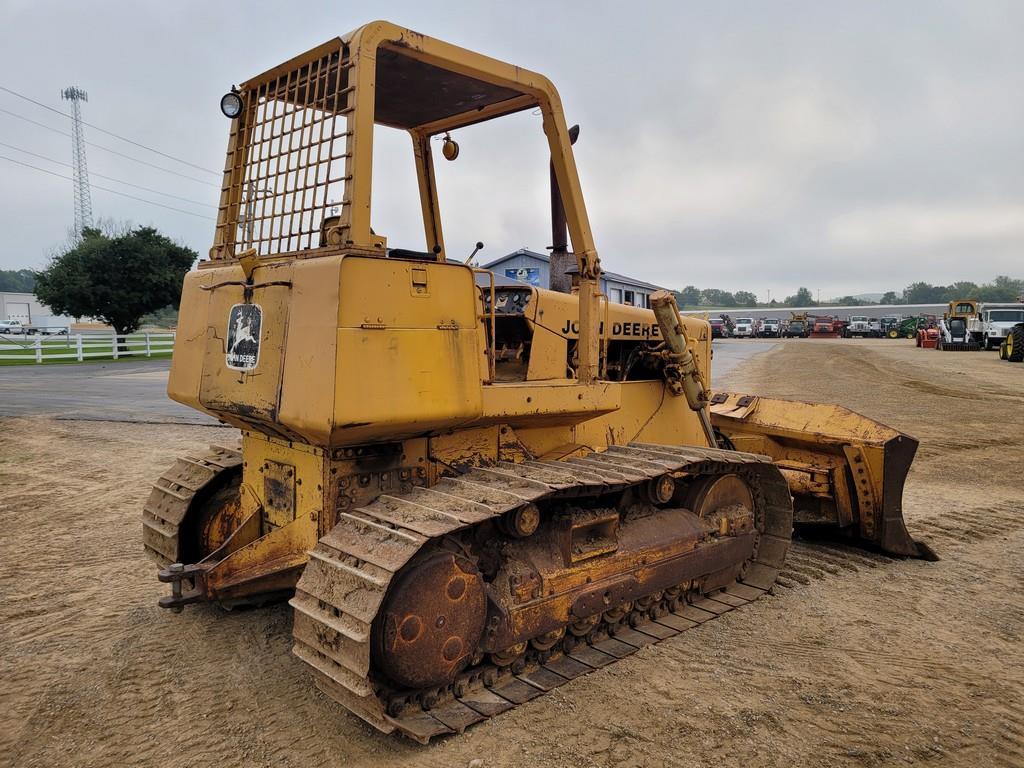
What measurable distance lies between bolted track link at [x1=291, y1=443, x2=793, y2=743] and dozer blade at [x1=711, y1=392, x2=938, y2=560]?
2033 millimetres

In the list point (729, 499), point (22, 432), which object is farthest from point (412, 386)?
point (22, 432)

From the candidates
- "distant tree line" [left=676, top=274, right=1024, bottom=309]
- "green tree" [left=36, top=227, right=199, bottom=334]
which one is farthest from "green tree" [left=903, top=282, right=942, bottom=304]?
"green tree" [left=36, top=227, right=199, bottom=334]

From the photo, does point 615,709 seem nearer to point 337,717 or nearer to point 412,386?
point 337,717

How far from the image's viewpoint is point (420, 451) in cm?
420

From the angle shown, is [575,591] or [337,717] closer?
[337,717]

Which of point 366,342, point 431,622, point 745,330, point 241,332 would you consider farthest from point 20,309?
point 431,622

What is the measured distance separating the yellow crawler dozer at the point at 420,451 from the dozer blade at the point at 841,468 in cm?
102

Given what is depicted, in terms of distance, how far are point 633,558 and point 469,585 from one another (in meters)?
1.29

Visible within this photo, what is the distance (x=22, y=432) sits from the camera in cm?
1174

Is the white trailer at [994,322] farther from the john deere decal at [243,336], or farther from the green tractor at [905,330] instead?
the john deere decal at [243,336]

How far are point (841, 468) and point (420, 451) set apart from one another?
402cm

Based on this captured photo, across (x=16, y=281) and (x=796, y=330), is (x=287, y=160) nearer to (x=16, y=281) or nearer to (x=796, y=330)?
(x=796, y=330)

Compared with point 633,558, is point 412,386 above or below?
above

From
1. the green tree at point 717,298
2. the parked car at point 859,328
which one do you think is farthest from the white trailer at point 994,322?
the green tree at point 717,298
